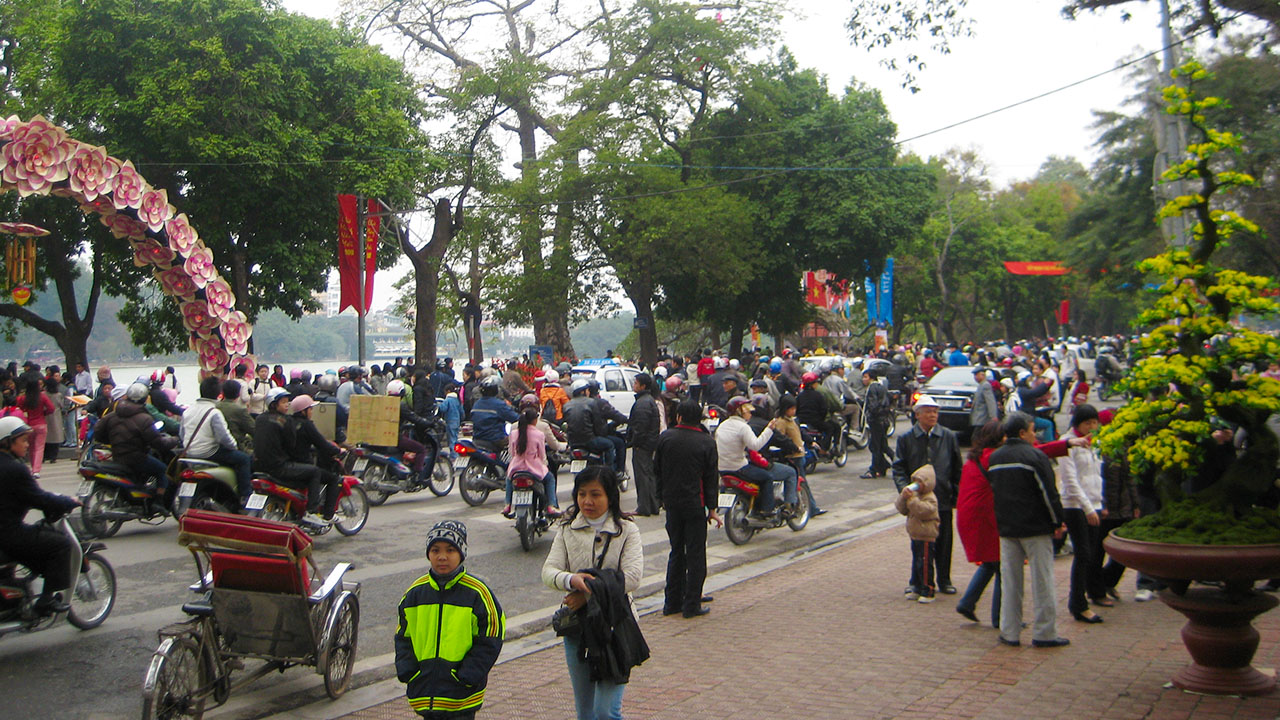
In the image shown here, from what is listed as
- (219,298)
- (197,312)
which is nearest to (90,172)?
(197,312)

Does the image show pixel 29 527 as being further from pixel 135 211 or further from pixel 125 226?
pixel 125 226

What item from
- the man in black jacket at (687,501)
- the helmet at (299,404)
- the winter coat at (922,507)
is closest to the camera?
the man in black jacket at (687,501)

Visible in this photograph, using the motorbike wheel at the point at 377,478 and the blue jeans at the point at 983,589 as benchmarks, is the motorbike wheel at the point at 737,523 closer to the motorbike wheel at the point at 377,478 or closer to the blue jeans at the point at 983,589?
the blue jeans at the point at 983,589

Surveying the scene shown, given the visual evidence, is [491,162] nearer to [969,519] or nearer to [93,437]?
[93,437]

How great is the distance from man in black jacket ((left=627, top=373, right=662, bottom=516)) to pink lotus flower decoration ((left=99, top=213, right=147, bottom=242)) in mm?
9598

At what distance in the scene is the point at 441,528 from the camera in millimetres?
4355

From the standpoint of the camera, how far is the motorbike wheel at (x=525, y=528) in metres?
10.7

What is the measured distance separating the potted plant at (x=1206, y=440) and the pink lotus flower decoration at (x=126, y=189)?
15249 mm

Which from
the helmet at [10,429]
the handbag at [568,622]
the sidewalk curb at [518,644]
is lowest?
the sidewalk curb at [518,644]

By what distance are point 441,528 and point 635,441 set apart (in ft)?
26.5

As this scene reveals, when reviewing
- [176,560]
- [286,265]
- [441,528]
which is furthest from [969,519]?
[286,265]

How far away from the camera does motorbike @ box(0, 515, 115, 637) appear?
6.68 metres

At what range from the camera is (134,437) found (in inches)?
426

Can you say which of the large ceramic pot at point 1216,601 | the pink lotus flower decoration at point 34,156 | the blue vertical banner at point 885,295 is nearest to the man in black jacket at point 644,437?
the large ceramic pot at point 1216,601
